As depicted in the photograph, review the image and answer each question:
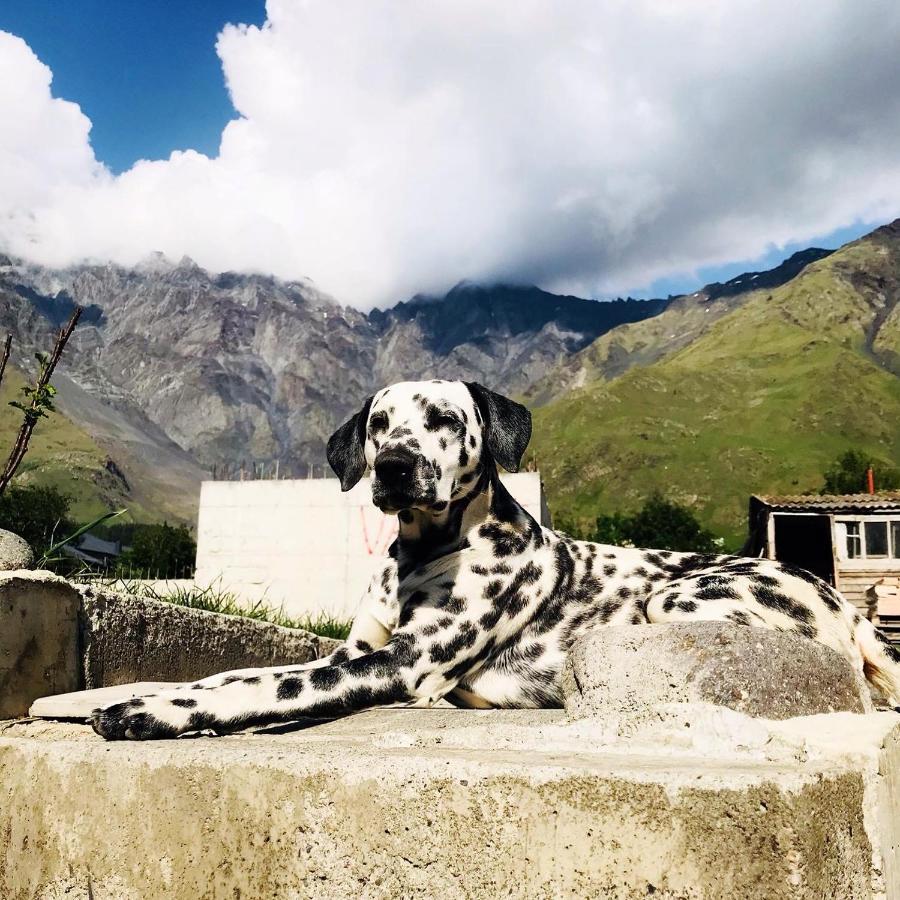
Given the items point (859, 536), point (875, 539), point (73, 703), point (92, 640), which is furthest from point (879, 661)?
point (875, 539)

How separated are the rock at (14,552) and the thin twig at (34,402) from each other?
56 centimetres

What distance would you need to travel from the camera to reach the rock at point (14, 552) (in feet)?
15.4

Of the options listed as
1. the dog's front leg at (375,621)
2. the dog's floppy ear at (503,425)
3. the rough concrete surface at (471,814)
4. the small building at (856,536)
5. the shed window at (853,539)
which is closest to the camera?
the rough concrete surface at (471,814)

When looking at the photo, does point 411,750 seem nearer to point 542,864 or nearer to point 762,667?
point 542,864

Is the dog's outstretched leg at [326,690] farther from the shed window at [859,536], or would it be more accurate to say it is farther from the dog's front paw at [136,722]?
the shed window at [859,536]

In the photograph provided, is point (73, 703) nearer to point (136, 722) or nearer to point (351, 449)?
point (136, 722)

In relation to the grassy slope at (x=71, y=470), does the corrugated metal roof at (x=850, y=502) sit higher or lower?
lower

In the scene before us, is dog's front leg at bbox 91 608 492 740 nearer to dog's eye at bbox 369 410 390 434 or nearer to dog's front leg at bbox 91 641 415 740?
dog's front leg at bbox 91 641 415 740

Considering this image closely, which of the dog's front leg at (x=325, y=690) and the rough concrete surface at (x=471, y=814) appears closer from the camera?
the rough concrete surface at (x=471, y=814)

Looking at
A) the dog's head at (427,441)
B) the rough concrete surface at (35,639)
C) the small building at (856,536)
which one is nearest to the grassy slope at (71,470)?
the small building at (856,536)

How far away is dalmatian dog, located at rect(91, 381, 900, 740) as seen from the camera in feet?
12.1

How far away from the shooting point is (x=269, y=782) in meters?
2.13

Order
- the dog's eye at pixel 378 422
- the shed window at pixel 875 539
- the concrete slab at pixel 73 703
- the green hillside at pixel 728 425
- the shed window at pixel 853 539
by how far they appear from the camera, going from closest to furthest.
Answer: the concrete slab at pixel 73 703
the dog's eye at pixel 378 422
the shed window at pixel 853 539
the shed window at pixel 875 539
the green hillside at pixel 728 425

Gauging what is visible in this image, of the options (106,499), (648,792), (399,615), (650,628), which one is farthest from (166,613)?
(106,499)
